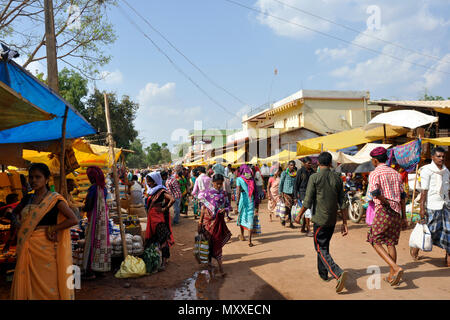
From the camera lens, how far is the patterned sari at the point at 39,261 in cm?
314

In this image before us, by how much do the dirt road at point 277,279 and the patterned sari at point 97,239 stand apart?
0.26 metres

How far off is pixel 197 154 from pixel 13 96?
129 feet

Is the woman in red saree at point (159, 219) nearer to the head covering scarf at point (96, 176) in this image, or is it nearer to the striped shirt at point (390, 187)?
the head covering scarf at point (96, 176)

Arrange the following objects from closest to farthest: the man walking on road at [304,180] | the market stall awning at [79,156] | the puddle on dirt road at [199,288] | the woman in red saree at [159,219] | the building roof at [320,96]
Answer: the puddle on dirt road at [199,288] < the woman in red saree at [159,219] < the market stall awning at [79,156] < the man walking on road at [304,180] < the building roof at [320,96]

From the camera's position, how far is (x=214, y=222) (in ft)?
17.9

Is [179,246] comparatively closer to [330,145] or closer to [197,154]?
[330,145]

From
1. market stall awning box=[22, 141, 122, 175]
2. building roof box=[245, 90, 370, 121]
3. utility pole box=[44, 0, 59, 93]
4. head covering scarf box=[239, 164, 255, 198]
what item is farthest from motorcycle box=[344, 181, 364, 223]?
building roof box=[245, 90, 370, 121]

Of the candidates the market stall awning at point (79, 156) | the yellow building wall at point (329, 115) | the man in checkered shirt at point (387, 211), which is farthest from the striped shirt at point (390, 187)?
the yellow building wall at point (329, 115)

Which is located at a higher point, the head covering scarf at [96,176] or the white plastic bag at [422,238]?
the head covering scarf at [96,176]

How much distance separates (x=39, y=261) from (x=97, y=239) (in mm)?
2015

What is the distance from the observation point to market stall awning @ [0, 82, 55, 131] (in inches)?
113

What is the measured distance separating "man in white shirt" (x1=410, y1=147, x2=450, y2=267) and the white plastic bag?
0.43ft

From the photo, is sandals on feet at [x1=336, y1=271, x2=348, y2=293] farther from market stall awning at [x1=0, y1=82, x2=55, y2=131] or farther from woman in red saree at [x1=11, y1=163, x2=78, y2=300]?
market stall awning at [x1=0, y1=82, x2=55, y2=131]

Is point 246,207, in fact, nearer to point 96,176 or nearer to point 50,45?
point 96,176
